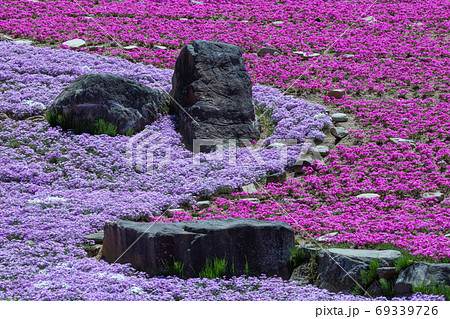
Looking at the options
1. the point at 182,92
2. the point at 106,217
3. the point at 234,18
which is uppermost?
the point at 234,18

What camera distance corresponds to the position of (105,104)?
718 inches

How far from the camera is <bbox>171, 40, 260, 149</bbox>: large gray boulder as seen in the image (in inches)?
731

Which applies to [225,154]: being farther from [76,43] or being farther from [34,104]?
[76,43]

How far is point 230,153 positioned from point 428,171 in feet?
18.1

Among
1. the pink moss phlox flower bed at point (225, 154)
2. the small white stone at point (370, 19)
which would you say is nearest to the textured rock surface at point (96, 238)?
the pink moss phlox flower bed at point (225, 154)

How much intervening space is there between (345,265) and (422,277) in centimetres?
132

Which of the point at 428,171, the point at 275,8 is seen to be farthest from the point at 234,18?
the point at 428,171

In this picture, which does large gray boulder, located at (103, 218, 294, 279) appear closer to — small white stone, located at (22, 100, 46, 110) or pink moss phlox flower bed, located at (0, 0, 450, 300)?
pink moss phlox flower bed, located at (0, 0, 450, 300)

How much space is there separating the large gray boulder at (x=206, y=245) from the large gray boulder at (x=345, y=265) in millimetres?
964

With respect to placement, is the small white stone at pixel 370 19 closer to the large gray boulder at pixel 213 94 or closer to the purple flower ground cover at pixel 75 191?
the purple flower ground cover at pixel 75 191

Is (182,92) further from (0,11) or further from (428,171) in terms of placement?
(0,11)

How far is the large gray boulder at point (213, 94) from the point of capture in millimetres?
18578

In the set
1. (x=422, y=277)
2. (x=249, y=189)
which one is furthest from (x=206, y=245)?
(x=249, y=189)

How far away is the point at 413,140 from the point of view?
18.0 metres
